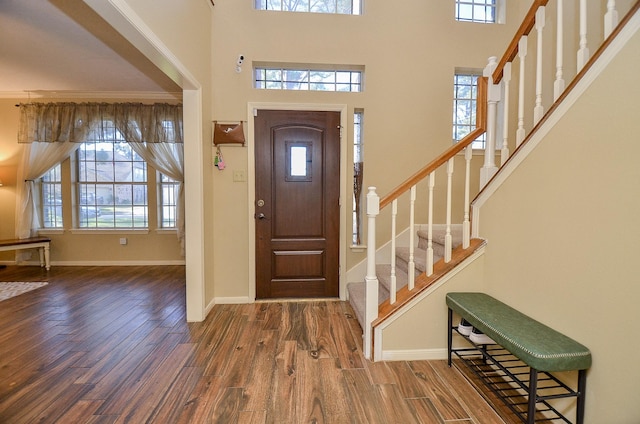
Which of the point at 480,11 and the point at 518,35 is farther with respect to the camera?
the point at 480,11

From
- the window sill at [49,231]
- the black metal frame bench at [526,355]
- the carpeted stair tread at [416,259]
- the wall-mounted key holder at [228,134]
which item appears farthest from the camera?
the window sill at [49,231]

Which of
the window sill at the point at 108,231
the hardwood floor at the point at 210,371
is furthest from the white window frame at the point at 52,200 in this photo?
the hardwood floor at the point at 210,371

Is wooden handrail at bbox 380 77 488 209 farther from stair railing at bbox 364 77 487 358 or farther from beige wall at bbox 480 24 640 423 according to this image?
beige wall at bbox 480 24 640 423

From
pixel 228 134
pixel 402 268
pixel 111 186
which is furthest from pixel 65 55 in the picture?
pixel 402 268

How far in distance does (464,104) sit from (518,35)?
173 centimetres

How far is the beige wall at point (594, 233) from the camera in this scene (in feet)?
4.00

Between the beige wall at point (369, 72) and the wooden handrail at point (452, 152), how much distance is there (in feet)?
3.83

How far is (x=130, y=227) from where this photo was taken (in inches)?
195

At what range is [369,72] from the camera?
10.8 feet

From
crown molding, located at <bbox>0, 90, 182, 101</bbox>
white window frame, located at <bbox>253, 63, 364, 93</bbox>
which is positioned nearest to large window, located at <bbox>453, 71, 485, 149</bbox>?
white window frame, located at <bbox>253, 63, 364, 93</bbox>

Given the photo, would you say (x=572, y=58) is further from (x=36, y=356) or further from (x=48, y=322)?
(x=48, y=322)

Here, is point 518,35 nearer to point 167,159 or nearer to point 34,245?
point 167,159

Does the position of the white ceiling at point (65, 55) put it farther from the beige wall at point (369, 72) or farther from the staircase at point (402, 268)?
the staircase at point (402, 268)

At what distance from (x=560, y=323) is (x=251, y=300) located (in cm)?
269
